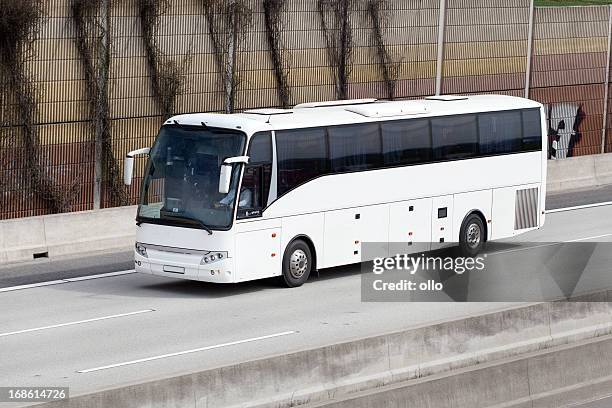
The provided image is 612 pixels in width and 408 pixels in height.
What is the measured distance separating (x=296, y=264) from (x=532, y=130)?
6.70 meters

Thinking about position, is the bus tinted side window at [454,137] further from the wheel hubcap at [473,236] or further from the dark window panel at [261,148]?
the dark window panel at [261,148]

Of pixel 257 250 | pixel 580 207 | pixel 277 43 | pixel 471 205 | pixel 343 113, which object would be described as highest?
pixel 277 43

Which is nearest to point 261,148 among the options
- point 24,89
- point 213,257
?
point 213,257

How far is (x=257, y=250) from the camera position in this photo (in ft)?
72.5

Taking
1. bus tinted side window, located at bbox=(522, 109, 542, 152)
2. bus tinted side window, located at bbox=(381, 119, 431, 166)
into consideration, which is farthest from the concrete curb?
bus tinted side window, located at bbox=(522, 109, 542, 152)

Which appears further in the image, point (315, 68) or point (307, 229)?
point (315, 68)

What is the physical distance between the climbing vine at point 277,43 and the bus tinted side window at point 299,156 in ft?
33.5

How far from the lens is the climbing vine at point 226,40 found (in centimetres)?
3209

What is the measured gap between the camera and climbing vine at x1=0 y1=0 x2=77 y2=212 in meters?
27.7

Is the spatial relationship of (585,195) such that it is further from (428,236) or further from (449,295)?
(449,295)

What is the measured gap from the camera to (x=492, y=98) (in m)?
27.1

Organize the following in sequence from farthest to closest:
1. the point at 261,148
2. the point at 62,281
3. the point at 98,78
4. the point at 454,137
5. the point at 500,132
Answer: the point at 98,78, the point at 500,132, the point at 454,137, the point at 62,281, the point at 261,148

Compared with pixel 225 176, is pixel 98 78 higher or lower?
higher

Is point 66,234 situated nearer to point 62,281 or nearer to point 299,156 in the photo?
point 62,281
